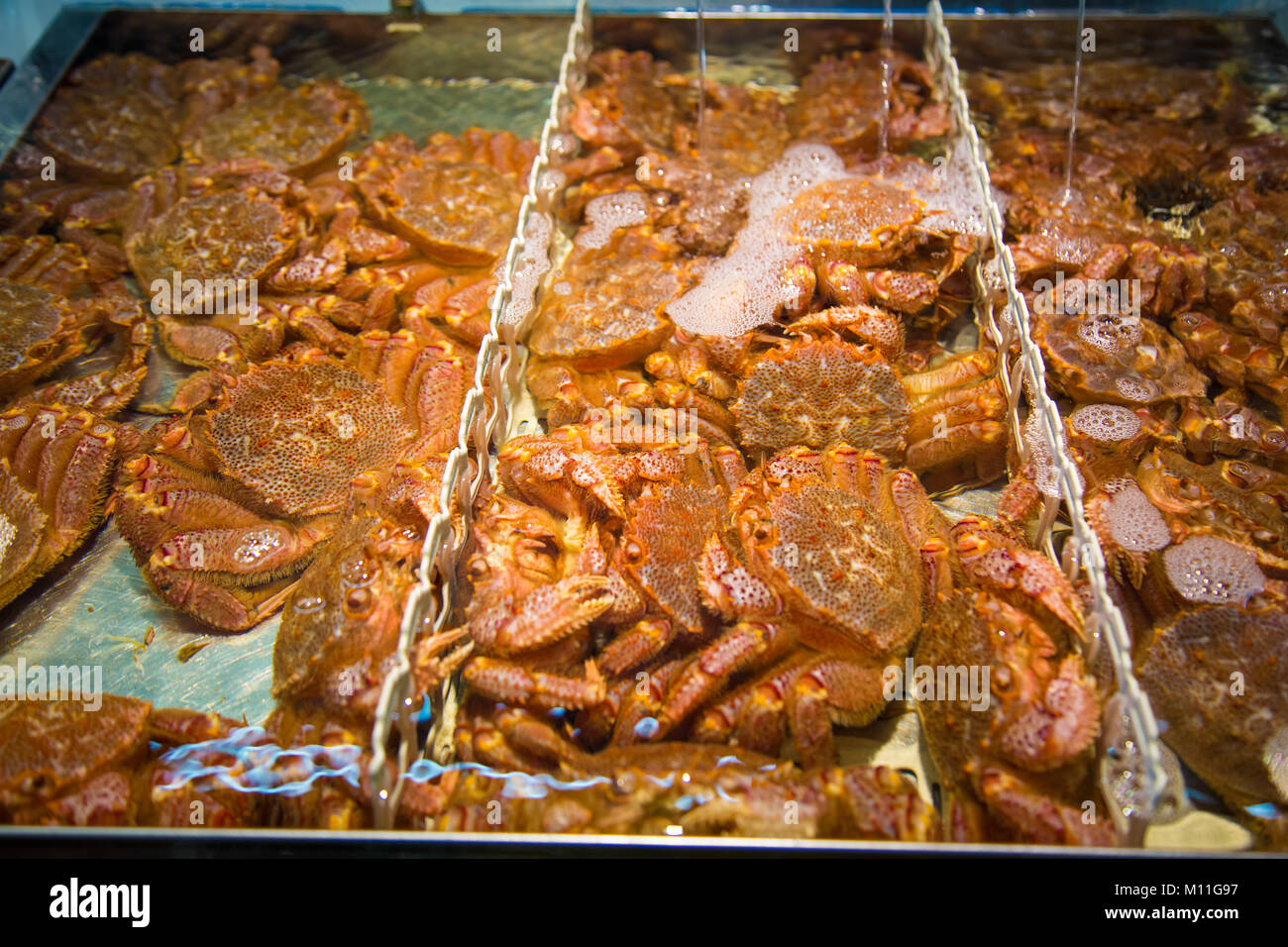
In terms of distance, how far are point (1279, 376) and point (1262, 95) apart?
221cm

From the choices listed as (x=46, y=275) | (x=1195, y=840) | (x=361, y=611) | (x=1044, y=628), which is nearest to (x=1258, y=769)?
(x=1195, y=840)

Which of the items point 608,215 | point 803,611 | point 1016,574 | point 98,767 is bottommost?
point 98,767

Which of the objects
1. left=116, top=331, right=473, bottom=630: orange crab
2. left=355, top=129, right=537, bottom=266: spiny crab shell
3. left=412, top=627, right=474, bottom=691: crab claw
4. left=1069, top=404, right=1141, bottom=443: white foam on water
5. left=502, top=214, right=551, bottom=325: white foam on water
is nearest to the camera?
left=412, top=627, right=474, bottom=691: crab claw

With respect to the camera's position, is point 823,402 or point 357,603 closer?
point 357,603

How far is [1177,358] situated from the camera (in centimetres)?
284

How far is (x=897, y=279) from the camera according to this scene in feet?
10.1

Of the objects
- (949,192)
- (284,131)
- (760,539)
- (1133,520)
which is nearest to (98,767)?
(760,539)

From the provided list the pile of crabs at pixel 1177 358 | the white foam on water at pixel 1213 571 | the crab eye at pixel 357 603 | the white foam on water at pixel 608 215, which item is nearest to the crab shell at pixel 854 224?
the pile of crabs at pixel 1177 358

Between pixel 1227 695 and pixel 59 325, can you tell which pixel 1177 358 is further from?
pixel 59 325

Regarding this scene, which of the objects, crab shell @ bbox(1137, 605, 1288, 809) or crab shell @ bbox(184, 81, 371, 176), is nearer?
crab shell @ bbox(1137, 605, 1288, 809)

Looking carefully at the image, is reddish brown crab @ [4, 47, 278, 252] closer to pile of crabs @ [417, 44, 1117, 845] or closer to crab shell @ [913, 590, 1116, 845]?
pile of crabs @ [417, 44, 1117, 845]

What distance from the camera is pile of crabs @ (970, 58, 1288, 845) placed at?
2.06 meters

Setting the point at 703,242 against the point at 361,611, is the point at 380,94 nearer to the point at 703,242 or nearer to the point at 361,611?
the point at 703,242

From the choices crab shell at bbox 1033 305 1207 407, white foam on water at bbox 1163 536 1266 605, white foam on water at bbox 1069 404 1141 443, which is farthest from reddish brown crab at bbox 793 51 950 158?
white foam on water at bbox 1163 536 1266 605
